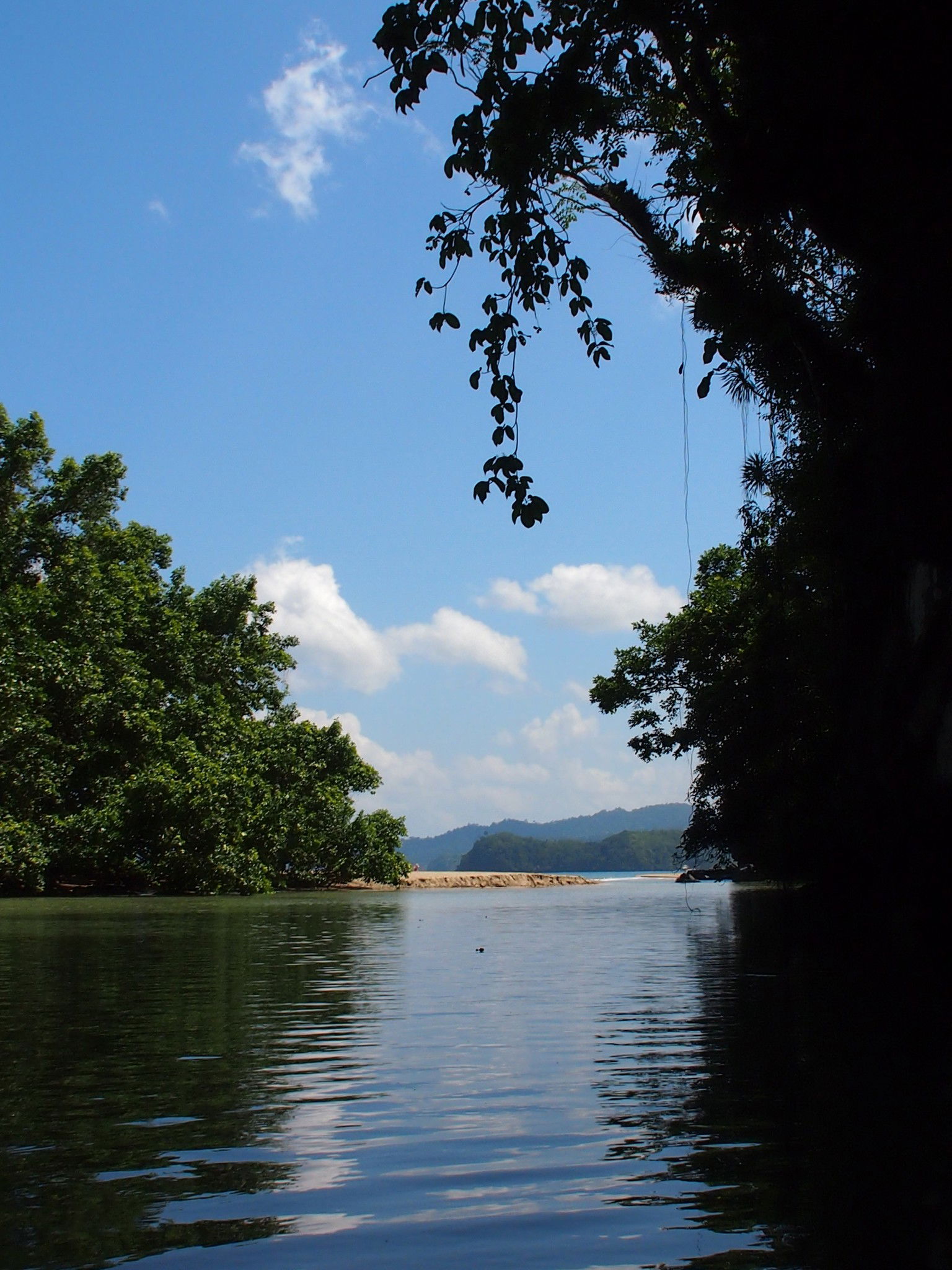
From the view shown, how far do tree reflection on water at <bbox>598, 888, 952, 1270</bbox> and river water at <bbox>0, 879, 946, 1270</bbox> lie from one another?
2 cm

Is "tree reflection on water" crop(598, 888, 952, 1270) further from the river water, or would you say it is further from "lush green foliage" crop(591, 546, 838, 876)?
"lush green foliage" crop(591, 546, 838, 876)

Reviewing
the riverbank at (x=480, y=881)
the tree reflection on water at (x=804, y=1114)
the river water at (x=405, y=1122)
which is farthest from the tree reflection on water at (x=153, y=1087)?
the riverbank at (x=480, y=881)

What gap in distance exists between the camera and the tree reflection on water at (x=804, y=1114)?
3336 mm

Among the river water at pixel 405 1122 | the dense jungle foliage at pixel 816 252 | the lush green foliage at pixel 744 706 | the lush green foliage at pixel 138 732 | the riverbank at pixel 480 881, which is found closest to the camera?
the river water at pixel 405 1122

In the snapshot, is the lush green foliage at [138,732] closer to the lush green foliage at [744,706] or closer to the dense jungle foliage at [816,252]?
the lush green foliage at [744,706]

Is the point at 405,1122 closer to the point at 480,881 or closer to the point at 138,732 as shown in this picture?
the point at 138,732

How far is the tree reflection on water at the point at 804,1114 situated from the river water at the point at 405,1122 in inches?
1.0

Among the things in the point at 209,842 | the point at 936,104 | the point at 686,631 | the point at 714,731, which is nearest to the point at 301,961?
the point at 936,104

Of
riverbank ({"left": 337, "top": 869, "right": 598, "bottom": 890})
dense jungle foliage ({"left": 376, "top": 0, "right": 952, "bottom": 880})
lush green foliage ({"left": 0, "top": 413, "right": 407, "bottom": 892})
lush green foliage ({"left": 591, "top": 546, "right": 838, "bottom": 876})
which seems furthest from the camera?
riverbank ({"left": 337, "top": 869, "right": 598, "bottom": 890})

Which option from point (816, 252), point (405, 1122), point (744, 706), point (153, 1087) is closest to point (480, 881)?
point (744, 706)

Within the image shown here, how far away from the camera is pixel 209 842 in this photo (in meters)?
41.4

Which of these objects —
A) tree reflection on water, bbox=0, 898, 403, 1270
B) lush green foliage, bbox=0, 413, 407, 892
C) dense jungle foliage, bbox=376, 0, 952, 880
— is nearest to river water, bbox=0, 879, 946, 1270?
tree reflection on water, bbox=0, 898, 403, 1270

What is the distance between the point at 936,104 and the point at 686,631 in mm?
30074

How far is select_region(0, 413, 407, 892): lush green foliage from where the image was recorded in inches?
1485
